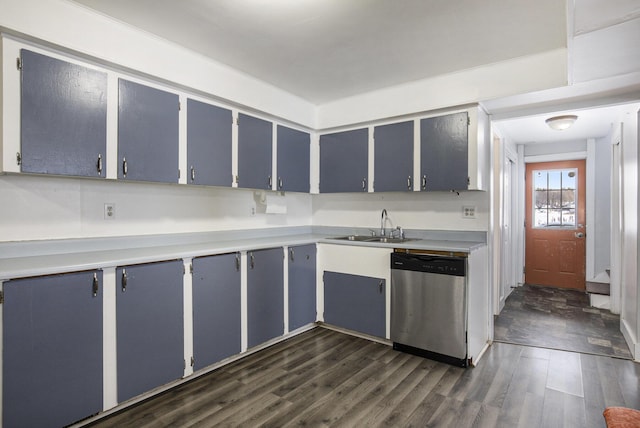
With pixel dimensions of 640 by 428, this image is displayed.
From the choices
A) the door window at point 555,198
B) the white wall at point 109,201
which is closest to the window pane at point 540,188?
the door window at point 555,198

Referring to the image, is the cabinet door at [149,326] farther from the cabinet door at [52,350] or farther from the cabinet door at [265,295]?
the cabinet door at [265,295]

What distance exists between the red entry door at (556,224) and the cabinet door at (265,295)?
467 cm

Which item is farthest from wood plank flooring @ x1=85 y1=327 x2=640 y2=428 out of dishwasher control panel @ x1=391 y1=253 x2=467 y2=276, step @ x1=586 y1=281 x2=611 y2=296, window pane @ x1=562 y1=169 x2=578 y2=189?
window pane @ x1=562 y1=169 x2=578 y2=189

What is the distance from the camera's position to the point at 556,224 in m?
5.56

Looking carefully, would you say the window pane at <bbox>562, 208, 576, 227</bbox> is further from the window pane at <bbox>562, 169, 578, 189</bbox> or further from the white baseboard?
the white baseboard

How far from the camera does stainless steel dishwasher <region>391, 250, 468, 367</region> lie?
276 cm

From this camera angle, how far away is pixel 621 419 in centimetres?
116

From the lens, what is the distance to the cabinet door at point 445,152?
10.1ft

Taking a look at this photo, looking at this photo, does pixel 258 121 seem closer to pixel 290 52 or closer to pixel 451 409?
pixel 290 52

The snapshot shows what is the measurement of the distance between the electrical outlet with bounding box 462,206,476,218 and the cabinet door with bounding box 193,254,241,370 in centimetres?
221

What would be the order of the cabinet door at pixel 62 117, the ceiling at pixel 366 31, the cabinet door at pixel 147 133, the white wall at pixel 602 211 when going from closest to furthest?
the cabinet door at pixel 62 117
the ceiling at pixel 366 31
the cabinet door at pixel 147 133
the white wall at pixel 602 211

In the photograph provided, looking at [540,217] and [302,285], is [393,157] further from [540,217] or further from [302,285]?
[540,217]

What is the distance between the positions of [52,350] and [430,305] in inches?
103

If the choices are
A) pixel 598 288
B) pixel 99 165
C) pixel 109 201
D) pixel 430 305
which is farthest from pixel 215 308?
pixel 598 288
